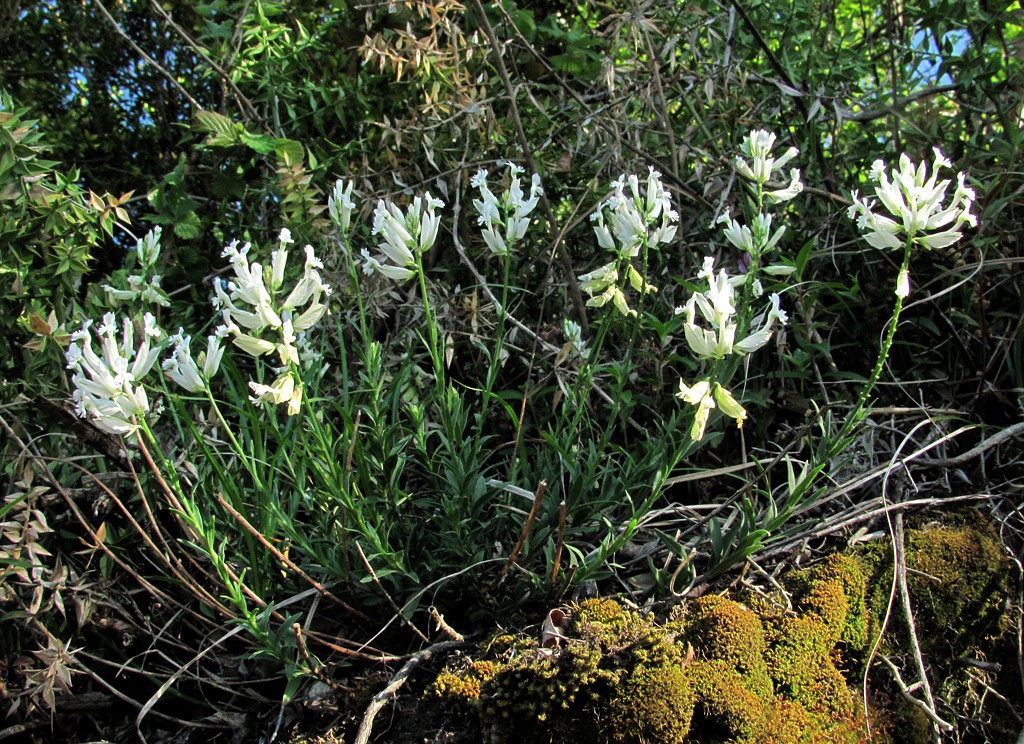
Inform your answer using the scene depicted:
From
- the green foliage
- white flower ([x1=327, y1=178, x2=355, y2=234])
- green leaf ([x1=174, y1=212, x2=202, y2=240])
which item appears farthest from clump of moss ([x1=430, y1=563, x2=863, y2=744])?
green leaf ([x1=174, y1=212, x2=202, y2=240])

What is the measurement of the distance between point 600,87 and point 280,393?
6.28ft

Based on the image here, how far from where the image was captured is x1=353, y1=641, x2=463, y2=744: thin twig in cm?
157

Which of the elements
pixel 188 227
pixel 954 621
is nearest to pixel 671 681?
pixel 954 621

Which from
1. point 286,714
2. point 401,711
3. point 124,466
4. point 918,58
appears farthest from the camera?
point 918,58

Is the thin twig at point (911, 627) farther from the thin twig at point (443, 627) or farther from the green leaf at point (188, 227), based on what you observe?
the green leaf at point (188, 227)

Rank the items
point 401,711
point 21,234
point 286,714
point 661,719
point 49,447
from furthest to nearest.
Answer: point 49,447 < point 21,234 < point 286,714 < point 401,711 < point 661,719

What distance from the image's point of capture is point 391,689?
64.8 inches

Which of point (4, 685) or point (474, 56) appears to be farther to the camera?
point (474, 56)

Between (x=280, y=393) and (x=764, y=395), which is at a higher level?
(x=280, y=393)

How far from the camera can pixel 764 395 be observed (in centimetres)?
229

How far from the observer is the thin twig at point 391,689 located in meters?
1.57

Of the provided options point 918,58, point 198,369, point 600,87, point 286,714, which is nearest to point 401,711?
point 286,714

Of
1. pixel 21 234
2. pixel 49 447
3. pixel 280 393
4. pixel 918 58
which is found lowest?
pixel 49 447

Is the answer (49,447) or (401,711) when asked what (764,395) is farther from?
(49,447)
